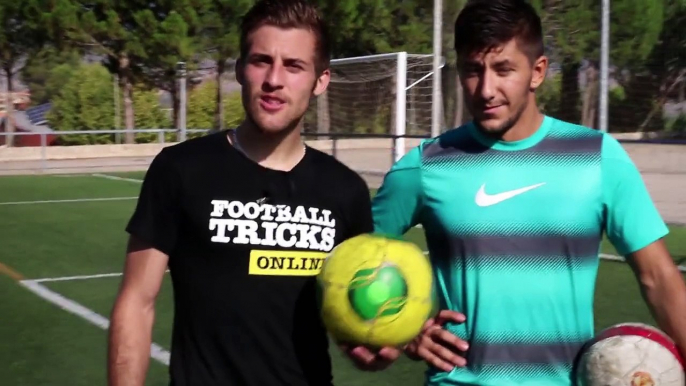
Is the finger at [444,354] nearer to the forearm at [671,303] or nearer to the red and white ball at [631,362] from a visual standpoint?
the red and white ball at [631,362]

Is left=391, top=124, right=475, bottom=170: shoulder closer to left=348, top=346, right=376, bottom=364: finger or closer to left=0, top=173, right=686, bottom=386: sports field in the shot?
left=348, top=346, right=376, bottom=364: finger

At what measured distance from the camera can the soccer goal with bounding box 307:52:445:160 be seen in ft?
78.5

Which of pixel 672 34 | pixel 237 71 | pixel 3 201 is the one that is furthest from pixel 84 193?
pixel 672 34

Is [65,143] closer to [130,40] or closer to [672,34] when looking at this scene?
[130,40]

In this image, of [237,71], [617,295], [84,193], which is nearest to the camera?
[237,71]

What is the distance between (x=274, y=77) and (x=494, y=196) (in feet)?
2.38

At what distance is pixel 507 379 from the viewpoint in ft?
9.41

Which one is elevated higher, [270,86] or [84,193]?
[270,86]

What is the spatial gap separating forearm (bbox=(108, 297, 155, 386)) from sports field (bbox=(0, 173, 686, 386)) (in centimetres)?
386

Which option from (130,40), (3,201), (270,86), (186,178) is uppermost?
(130,40)

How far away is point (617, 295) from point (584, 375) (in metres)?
6.81

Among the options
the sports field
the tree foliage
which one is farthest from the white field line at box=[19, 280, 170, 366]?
the tree foliage

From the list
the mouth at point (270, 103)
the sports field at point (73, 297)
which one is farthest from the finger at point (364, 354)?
the sports field at point (73, 297)

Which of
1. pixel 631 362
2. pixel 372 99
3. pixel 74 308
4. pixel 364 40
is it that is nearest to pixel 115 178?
pixel 372 99
